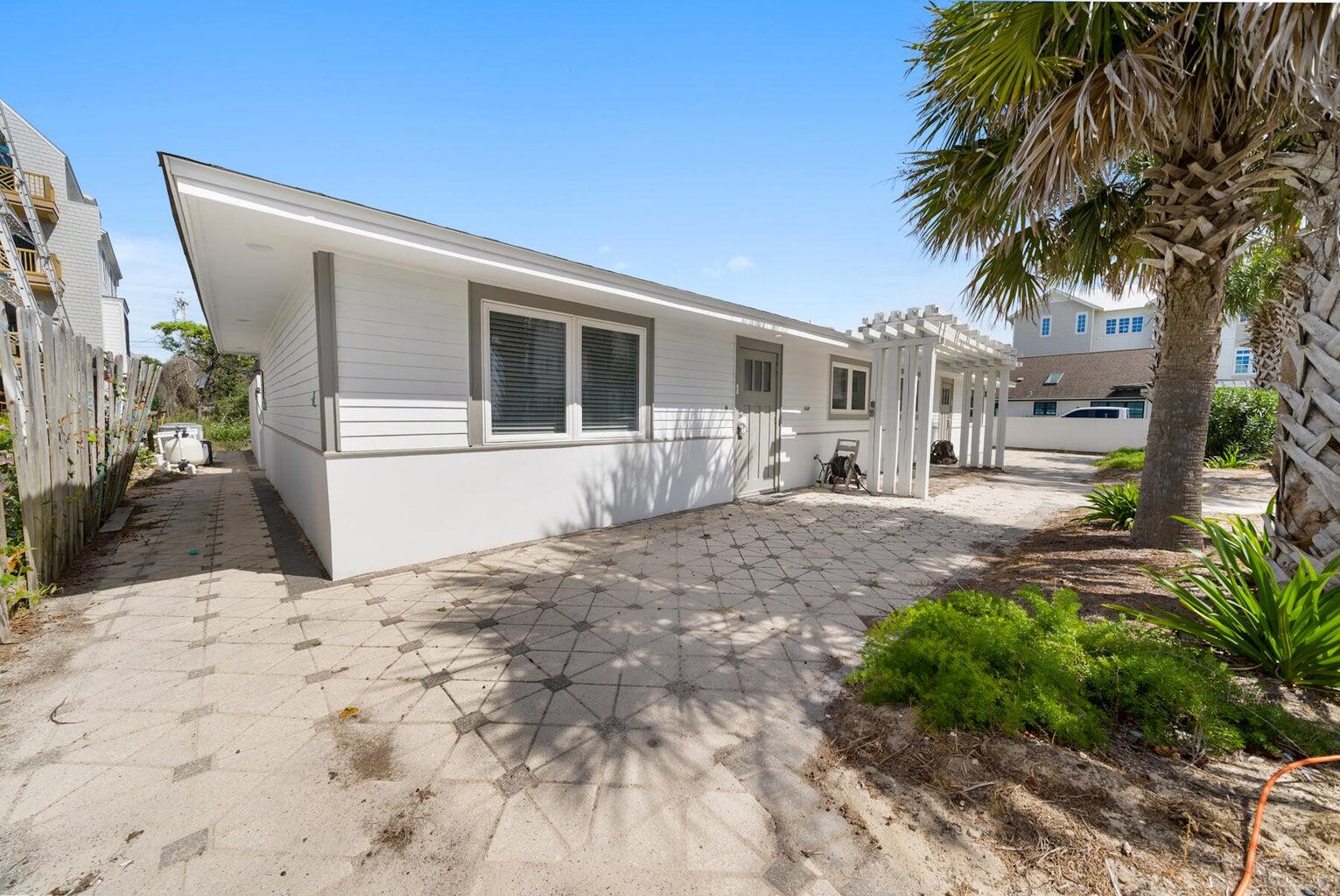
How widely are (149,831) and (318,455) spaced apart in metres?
3.28

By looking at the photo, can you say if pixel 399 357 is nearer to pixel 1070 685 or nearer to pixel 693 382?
pixel 693 382

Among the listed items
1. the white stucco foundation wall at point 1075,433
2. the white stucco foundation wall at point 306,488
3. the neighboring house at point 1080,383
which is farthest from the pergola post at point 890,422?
the neighboring house at point 1080,383

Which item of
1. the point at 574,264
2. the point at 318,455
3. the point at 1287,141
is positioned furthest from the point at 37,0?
the point at 1287,141

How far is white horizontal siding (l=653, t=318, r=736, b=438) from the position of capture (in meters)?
6.64

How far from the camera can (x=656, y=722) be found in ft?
7.47

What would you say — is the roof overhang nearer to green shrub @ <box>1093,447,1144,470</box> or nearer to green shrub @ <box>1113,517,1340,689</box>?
green shrub @ <box>1113,517,1340,689</box>

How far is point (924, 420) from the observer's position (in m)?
8.20

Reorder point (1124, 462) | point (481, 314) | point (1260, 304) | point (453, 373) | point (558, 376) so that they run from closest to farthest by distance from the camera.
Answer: point (453, 373) → point (481, 314) → point (558, 376) → point (1260, 304) → point (1124, 462)

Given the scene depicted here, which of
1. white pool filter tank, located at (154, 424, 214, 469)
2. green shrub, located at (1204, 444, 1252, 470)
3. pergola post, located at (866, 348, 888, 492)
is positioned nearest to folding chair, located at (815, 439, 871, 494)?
pergola post, located at (866, 348, 888, 492)

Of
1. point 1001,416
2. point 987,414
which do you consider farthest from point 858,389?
point 987,414

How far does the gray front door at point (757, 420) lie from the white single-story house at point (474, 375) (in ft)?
0.15

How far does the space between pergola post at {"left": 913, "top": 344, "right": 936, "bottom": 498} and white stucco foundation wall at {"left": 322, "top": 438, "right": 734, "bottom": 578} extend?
160 inches

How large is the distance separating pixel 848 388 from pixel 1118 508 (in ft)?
19.5

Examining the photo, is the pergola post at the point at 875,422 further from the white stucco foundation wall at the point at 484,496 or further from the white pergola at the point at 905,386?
the white stucco foundation wall at the point at 484,496
